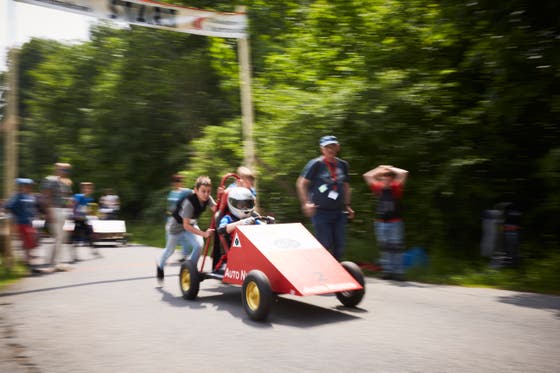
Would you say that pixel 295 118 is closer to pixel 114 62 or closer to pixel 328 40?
pixel 328 40

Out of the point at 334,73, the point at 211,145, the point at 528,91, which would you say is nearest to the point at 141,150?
the point at 211,145

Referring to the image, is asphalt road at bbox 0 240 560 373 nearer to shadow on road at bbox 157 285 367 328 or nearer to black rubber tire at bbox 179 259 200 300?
shadow on road at bbox 157 285 367 328

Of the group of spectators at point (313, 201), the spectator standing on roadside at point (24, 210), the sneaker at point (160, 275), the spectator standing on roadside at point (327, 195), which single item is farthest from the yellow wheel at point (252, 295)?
the spectator standing on roadside at point (24, 210)

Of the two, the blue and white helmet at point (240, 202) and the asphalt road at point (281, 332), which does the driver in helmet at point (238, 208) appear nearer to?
the blue and white helmet at point (240, 202)

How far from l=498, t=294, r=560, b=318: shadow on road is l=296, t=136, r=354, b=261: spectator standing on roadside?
2197mm

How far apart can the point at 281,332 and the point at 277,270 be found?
0.70 metres

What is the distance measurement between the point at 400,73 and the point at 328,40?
1760mm

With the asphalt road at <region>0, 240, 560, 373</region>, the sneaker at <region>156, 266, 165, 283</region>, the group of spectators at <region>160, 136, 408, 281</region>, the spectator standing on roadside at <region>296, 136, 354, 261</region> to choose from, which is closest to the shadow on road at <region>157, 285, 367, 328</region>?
the asphalt road at <region>0, 240, 560, 373</region>

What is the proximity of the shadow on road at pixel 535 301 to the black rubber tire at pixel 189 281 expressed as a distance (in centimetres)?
372

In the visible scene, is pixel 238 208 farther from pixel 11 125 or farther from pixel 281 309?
pixel 11 125

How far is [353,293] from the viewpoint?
21.0ft

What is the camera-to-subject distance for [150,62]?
22188 mm

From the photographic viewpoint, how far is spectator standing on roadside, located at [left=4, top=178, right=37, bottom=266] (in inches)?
385

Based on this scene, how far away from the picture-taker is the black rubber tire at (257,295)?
5.70m
